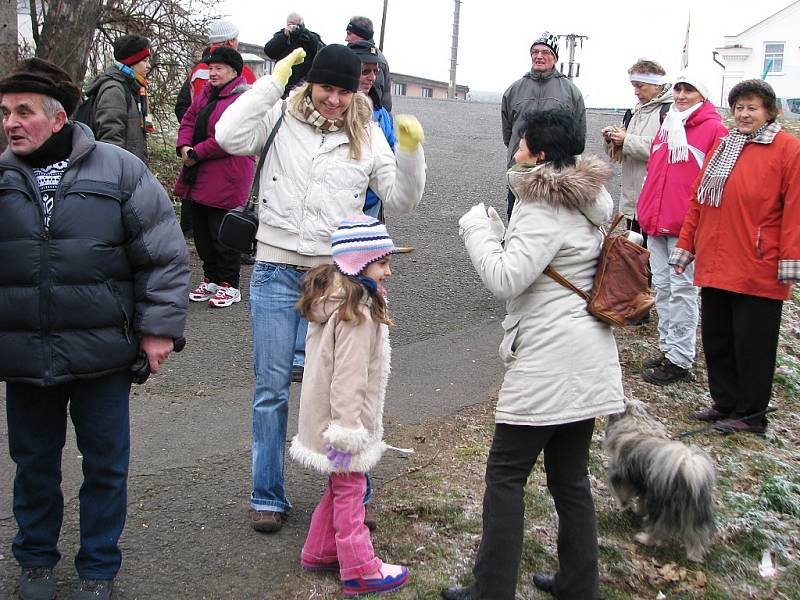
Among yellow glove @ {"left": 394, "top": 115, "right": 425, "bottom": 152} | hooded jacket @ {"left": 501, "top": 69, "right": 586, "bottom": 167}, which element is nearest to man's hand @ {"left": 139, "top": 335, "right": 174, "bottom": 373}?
yellow glove @ {"left": 394, "top": 115, "right": 425, "bottom": 152}

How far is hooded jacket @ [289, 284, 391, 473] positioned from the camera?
11.2ft

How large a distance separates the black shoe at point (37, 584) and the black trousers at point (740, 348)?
4.37m

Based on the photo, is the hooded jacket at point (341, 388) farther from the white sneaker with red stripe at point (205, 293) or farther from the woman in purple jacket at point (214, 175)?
the white sneaker with red stripe at point (205, 293)

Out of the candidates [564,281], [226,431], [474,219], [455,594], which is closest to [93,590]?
[455,594]

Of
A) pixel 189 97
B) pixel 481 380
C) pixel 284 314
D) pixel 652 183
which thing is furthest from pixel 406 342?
pixel 189 97

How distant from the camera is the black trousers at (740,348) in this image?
A: 18.1ft

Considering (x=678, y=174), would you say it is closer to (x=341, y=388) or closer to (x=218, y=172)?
(x=218, y=172)

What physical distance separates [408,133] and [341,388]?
1.20 meters

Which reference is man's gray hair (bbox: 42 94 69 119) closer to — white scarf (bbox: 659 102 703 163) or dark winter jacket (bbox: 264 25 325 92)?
dark winter jacket (bbox: 264 25 325 92)

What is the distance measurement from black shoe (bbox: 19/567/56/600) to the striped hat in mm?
1732

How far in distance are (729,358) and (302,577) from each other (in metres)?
3.61

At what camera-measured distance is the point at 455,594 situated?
359cm

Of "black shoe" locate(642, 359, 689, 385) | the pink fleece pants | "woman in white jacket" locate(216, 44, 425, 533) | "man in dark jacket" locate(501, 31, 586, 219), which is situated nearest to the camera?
the pink fleece pants

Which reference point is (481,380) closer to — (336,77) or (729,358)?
(729,358)
